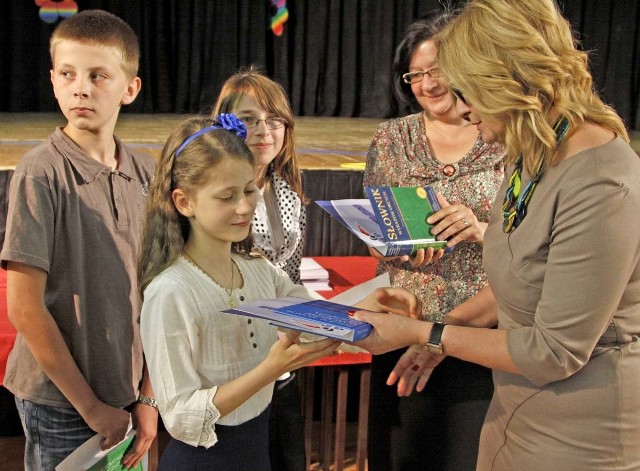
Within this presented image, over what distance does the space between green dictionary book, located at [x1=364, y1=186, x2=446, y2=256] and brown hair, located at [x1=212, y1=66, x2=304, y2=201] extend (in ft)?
1.24

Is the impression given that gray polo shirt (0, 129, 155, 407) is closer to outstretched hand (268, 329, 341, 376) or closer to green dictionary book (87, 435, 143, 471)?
green dictionary book (87, 435, 143, 471)

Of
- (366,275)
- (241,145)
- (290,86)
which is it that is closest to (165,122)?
(290,86)

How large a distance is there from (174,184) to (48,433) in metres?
0.64

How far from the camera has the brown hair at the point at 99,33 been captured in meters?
1.68

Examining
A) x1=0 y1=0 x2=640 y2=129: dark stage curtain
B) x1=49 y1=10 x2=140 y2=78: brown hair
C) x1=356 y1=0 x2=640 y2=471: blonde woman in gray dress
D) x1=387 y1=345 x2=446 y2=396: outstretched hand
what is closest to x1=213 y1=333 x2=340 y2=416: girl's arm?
x1=356 y1=0 x2=640 y2=471: blonde woman in gray dress

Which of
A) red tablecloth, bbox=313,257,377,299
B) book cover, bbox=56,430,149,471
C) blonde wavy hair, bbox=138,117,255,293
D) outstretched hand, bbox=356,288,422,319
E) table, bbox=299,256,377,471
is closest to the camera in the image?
blonde wavy hair, bbox=138,117,255,293

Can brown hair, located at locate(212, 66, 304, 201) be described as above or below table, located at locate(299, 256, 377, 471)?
above

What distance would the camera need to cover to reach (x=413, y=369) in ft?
5.90

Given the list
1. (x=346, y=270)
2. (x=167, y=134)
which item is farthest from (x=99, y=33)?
A: (x=167, y=134)

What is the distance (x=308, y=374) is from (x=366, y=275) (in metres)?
0.47

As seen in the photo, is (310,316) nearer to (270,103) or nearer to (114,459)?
(114,459)

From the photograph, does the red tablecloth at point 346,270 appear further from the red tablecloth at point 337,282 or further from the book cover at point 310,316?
the book cover at point 310,316

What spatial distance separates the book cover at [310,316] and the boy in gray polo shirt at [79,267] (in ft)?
1.60

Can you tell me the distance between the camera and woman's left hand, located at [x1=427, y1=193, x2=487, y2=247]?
1.75 m
